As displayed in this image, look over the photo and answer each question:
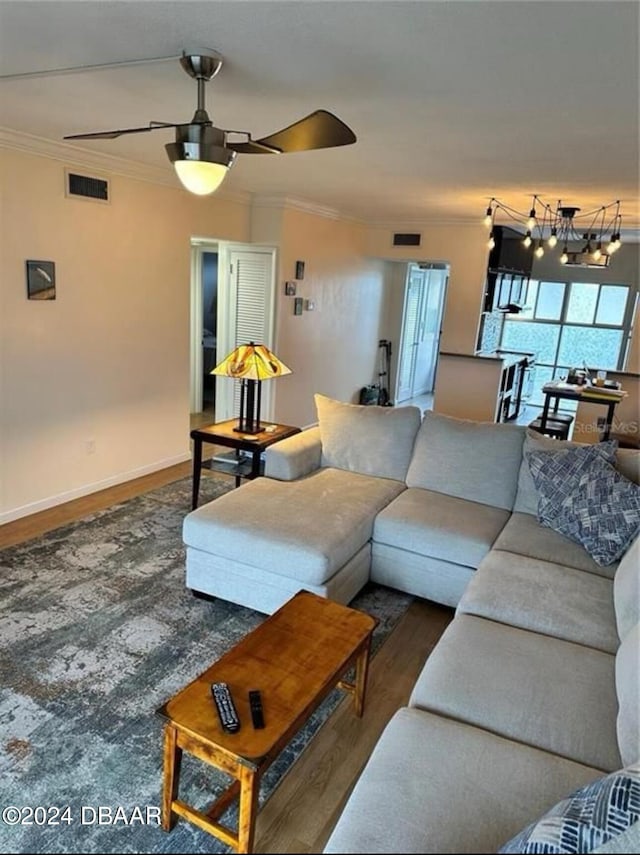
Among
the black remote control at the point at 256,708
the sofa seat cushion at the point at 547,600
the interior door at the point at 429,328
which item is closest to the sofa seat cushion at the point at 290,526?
the sofa seat cushion at the point at 547,600

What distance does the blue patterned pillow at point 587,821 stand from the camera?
80 cm

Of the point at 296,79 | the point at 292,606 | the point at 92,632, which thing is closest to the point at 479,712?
the point at 292,606

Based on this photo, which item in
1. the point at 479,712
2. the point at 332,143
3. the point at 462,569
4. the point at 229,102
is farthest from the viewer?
the point at 462,569

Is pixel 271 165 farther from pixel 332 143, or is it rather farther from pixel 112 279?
pixel 332 143

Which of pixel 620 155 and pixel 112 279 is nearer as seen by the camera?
pixel 620 155

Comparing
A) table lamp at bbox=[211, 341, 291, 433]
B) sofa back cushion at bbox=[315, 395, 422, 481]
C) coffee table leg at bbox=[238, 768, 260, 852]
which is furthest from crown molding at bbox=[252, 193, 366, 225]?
Result: coffee table leg at bbox=[238, 768, 260, 852]

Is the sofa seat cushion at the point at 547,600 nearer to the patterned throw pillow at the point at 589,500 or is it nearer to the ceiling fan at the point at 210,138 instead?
the patterned throw pillow at the point at 589,500

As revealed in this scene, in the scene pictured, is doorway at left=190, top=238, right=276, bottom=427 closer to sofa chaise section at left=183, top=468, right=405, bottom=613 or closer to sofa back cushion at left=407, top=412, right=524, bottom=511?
sofa back cushion at left=407, top=412, right=524, bottom=511

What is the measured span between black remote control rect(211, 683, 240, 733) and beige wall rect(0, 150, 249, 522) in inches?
108

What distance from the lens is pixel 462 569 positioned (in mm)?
2971

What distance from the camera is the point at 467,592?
240cm

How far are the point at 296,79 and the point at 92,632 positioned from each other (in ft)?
8.56

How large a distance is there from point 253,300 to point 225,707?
4.89 meters

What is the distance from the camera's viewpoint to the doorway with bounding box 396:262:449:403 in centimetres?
848
